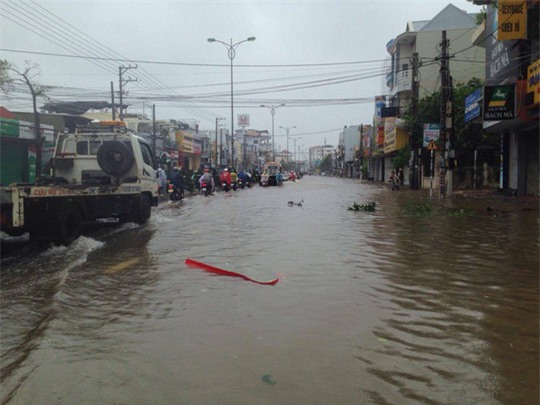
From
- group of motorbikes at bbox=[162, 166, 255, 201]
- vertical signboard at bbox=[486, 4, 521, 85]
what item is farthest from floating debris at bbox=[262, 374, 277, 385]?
group of motorbikes at bbox=[162, 166, 255, 201]

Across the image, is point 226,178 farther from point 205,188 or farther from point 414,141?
point 414,141

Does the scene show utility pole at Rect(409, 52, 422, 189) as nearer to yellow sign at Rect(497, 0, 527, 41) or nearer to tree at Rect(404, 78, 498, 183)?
tree at Rect(404, 78, 498, 183)

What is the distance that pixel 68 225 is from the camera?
1034 cm

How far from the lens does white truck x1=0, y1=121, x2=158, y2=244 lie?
369 inches

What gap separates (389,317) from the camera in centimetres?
515

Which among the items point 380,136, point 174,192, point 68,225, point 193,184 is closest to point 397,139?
point 380,136

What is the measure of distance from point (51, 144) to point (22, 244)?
19491mm

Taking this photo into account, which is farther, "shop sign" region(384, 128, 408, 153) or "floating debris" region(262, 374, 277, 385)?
"shop sign" region(384, 128, 408, 153)

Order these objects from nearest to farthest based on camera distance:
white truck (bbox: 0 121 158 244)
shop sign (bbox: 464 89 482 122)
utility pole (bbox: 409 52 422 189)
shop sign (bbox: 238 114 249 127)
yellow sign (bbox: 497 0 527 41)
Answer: white truck (bbox: 0 121 158 244) < yellow sign (bbox: 497 0 527 41) < shop sign (bbox: 464 89 482 122) < utility pole (bbox: 409 52 422 189) < shop sign (bbox: 238 114 249 127)

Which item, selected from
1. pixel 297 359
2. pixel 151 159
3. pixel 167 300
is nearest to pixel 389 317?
pixel 297 359

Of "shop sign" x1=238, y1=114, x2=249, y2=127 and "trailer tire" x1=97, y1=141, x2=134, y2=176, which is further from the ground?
"shop sign" x1=238, y1=114, x2=249, y2=127

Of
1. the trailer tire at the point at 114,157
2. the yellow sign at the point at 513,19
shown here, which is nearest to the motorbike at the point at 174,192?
the trailer tire at the point at 114,157

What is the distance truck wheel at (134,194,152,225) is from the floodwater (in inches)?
97.0

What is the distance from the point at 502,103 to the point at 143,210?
14.7 metres
